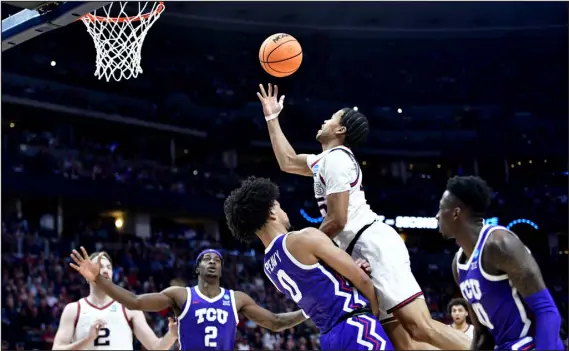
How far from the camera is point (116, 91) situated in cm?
2389

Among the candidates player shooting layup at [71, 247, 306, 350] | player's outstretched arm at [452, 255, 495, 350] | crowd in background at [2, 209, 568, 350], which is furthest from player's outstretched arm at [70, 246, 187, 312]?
crowd in background at [2, 209, 568, 350]

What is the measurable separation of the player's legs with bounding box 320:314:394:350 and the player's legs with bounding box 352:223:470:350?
0.48 metres

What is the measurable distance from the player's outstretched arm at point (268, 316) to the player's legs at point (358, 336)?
1273 millimetres

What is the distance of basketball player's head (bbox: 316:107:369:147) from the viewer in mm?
5129

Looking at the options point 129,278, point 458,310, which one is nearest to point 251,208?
point 458,310

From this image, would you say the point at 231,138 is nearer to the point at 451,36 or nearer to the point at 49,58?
the point at 49,58

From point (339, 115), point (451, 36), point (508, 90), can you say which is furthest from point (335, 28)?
point (339, 115)

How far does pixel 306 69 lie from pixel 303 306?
23.3 meters

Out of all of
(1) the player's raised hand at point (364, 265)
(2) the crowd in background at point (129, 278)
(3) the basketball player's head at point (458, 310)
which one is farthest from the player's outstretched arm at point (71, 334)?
(2) the crowd in background at point (129, 278)

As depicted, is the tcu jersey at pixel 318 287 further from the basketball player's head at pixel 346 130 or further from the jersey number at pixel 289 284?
the basketball player's head at pixel 346 130

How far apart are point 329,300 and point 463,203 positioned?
922 mm

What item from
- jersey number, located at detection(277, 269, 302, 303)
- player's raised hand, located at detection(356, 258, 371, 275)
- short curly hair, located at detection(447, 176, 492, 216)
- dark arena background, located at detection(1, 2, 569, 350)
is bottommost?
jersey number, located at detection(277, 269, 302, 303)

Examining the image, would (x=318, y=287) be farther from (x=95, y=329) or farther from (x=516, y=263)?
(x=95, y=329)

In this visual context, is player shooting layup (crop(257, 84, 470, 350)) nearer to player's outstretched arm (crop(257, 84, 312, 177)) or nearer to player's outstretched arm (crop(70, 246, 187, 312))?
player's outstretched arm (crop(257, 84, 312, 177))
